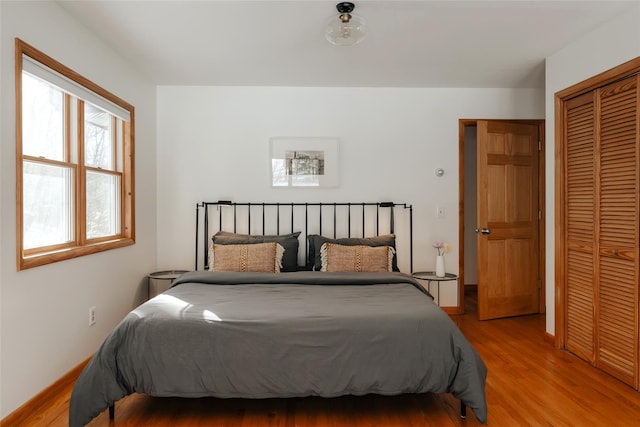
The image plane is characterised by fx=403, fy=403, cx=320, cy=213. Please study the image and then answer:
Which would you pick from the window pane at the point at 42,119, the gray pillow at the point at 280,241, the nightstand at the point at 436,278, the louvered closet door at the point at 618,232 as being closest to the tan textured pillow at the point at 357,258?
the gray pillow at the point at 280,241

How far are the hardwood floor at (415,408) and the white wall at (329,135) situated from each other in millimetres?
1714

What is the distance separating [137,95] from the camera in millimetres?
3721

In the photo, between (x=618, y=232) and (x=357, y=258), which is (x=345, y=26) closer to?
(x=357, y=258)

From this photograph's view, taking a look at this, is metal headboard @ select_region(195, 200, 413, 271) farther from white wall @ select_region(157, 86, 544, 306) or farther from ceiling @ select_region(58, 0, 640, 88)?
ceiling @ select_region(58, 0, 640, 88)

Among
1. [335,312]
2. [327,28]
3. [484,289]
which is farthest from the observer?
[484,289]

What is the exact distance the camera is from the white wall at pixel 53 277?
209 cm

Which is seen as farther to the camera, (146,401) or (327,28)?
(327,28)

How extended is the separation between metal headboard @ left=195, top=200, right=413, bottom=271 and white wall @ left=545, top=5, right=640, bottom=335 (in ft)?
4.36

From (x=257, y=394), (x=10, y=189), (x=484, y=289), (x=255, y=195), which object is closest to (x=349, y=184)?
(x=255, y=195)

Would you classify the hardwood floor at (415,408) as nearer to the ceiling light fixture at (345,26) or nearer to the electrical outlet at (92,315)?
the electrical outlet at (92,315)

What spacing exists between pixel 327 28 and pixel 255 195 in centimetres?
196

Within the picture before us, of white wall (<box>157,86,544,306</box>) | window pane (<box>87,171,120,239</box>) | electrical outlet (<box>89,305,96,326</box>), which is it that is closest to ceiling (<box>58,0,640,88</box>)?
white wall (<box>157,86,544,306</box>)

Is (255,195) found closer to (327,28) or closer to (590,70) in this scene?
(327,28)

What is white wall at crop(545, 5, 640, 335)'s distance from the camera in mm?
2600
